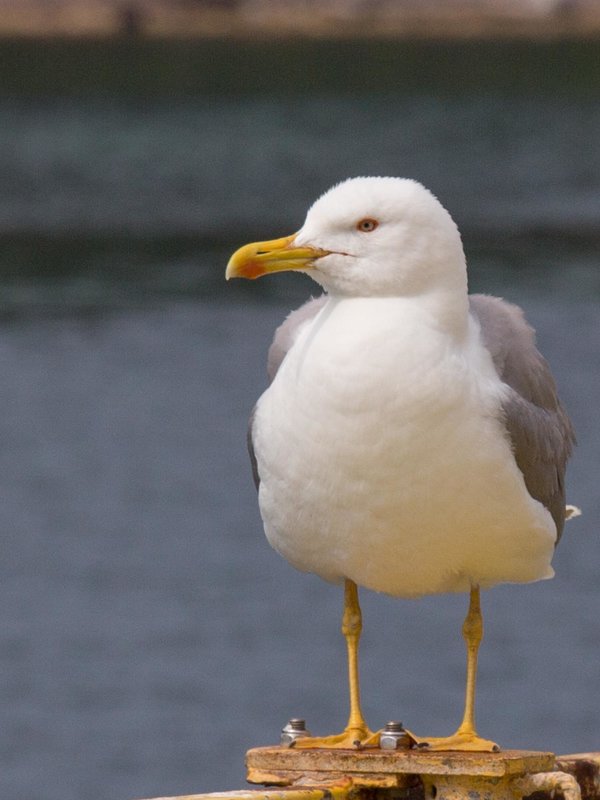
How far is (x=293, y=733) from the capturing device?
528cm

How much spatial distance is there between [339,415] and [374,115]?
97.0 ft

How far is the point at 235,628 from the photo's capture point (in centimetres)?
1778

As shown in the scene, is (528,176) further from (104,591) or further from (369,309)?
(369,309)

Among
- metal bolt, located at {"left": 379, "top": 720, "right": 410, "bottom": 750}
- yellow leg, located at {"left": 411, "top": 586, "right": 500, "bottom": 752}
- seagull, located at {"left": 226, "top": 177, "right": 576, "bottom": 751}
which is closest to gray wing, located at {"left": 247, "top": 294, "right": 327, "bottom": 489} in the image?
seagull, located at {"left": 226, "top": 177, "right": 576, "bottom": 751}

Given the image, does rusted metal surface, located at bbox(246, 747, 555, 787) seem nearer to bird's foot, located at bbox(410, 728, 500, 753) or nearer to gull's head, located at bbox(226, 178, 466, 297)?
bird's foot, located at bbox(410, 728, 500, 753)

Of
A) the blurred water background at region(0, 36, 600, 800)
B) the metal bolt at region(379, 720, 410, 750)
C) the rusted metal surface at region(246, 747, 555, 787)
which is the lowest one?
the rusted metal surface at region(246, 747, 555, 787)

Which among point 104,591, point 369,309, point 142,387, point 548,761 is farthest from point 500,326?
point 142,387

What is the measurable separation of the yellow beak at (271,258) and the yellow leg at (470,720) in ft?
3.27

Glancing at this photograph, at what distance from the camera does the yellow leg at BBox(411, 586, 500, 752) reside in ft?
17.1

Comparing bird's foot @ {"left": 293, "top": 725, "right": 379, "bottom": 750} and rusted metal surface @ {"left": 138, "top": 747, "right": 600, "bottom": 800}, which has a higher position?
bird's foot @ {"left": 293, "top": 725, "right": 379, "bottom": 750}

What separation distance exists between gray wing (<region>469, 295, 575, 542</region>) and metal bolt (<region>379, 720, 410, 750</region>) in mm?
701

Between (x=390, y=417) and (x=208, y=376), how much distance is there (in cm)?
2124

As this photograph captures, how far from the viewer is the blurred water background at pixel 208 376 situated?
15891 mm

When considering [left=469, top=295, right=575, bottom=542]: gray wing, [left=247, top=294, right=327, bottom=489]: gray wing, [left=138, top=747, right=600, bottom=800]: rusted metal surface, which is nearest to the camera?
[left=138, top=747, right=600, bottom=800]: rusted metal surface
